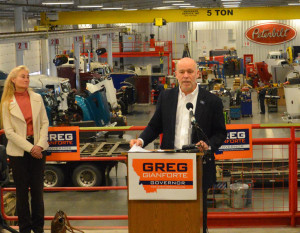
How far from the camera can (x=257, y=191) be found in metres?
12.0

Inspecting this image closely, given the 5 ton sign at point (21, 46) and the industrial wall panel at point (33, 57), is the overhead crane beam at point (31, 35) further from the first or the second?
the industrial wall panel at point (33, 57)

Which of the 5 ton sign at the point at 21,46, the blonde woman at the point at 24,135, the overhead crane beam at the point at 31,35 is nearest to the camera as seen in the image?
the blonde woman at the point at 24,135

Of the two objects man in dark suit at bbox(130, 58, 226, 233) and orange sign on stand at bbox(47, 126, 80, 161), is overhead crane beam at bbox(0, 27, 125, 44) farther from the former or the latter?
man in dark suit at bbox(130, 58, 226, 233)

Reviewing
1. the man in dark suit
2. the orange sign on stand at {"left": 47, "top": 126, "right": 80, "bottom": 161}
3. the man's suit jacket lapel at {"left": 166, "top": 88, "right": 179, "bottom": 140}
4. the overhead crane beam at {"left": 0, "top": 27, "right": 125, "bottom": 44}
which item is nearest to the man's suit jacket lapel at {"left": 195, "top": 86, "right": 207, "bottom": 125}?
the man in dark suit

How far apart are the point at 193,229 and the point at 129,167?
0.70 metres

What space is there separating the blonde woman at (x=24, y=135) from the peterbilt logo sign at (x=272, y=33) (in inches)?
1483

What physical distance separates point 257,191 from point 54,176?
441 cm

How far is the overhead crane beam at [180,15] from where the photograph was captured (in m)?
29.1

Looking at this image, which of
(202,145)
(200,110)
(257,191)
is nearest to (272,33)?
(257,191)

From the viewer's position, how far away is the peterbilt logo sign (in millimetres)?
41781

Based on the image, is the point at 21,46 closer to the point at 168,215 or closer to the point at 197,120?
the point at 197,120

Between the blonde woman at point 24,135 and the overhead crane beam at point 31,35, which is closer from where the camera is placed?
Result: the blonde woman at point 24,135

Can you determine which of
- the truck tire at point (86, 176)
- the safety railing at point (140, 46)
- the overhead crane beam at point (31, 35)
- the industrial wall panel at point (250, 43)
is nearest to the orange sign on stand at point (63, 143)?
the truck tire at point (86, 176)

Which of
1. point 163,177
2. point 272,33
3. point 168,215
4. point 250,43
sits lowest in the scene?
point 168,215
